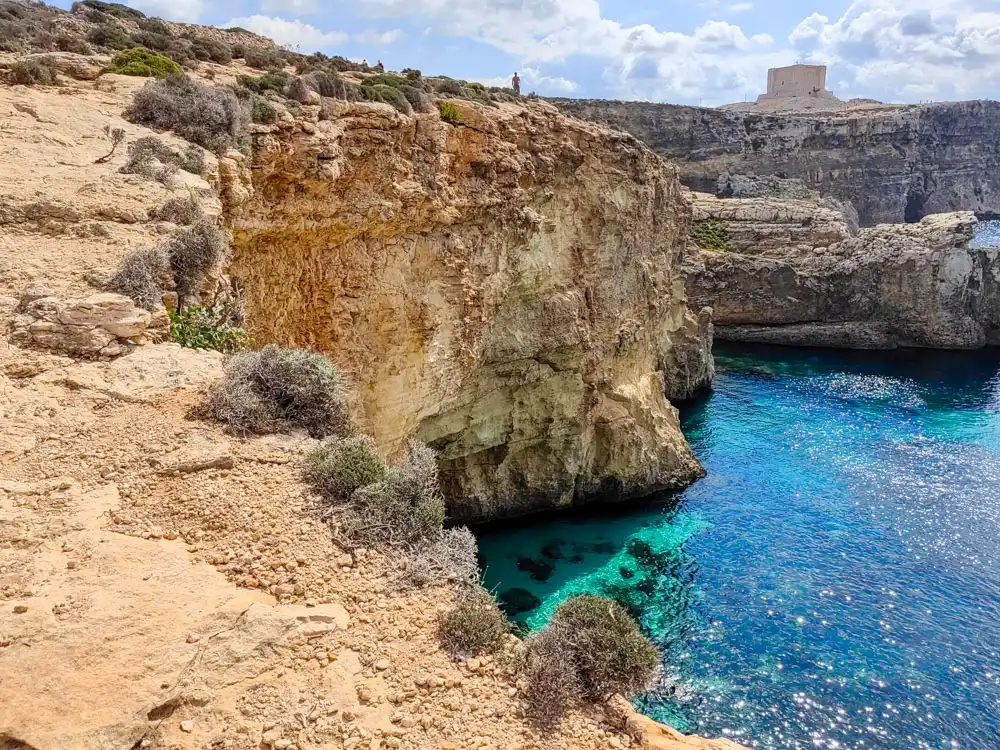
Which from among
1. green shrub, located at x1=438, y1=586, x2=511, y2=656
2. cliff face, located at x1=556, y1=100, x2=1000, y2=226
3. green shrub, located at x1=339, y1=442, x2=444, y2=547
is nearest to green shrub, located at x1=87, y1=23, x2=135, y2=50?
green shrub, located at x1=339, y1=442, x2=444, y2=547

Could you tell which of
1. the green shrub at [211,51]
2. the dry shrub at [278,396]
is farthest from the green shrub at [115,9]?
the dry shrub at [278,396]

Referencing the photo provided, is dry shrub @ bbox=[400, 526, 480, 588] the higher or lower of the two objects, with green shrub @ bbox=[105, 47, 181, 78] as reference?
lower

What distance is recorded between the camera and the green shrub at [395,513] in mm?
5672

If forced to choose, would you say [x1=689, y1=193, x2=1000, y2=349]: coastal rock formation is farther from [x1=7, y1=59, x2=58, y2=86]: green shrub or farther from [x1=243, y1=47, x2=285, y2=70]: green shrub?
[x1=7, y1=59, x2=58, y2=86]: green shrub

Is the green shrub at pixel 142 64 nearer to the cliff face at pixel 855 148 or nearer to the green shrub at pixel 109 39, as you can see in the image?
the green shrub at pixel 109 39

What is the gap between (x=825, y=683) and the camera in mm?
14445

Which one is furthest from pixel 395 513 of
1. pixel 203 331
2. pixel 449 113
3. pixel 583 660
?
pixel 449 113

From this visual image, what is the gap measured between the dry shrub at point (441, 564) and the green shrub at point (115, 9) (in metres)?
18.9

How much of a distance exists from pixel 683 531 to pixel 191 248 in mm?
17447

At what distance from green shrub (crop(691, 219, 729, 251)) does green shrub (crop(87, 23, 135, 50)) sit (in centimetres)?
3986

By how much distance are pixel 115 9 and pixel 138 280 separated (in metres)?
15.5

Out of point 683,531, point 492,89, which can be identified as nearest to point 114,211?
Result: point 492,89

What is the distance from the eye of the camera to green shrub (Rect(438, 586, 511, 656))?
5.04 m

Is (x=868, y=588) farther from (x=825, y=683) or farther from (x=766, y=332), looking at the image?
(x=766, y=332)
